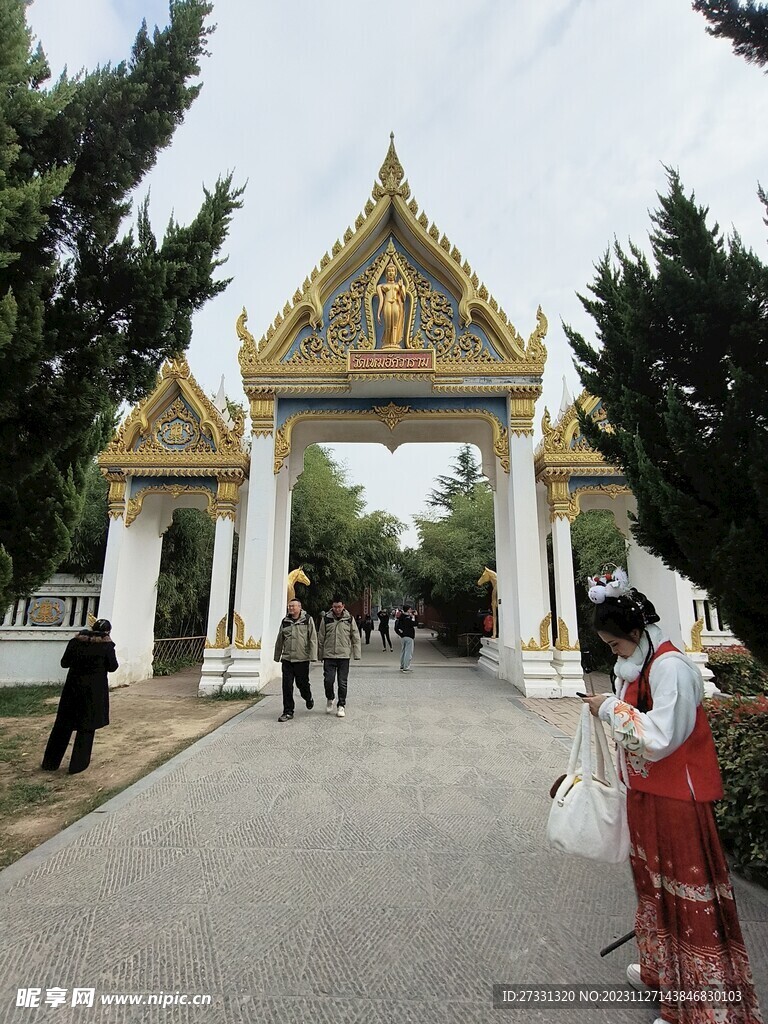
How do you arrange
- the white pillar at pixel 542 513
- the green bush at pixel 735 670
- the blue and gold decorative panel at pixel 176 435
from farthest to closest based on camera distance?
1. the white pillar at pixel 542 513
2. the blue and gold decorative panel at pixel 176 435
3. the green bush at pixel 735 670

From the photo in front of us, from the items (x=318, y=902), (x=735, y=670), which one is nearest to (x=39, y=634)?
(x=318, y=902)

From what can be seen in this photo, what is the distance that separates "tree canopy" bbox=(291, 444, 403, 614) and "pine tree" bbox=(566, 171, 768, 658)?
13.3m

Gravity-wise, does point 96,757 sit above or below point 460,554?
below

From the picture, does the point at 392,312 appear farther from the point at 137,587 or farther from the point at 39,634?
the point at 39,634

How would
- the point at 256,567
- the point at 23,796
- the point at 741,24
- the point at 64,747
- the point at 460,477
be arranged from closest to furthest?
the point at 741,24 → the point at 23,796 → the point at 64,747 → the point at 256,567 → the point at 460,477

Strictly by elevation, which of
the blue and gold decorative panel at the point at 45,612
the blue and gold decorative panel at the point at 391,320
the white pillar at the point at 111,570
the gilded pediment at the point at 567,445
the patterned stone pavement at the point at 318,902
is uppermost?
the blue and gold decorative panel at the point at 391,320

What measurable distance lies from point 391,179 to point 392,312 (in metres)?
3.11

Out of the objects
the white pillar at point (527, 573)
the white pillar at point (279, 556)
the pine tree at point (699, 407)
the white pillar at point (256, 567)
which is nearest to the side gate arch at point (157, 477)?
the white pillar at point (256, 567)

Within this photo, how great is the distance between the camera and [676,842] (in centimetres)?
201

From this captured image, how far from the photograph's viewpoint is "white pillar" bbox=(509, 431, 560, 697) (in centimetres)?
958

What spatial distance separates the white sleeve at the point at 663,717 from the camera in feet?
6.46

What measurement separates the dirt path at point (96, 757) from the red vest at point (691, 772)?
396cm

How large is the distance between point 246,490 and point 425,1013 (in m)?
10.2

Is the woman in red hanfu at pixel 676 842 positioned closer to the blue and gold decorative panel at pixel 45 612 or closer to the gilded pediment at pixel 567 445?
the gilded pediment at pixel 567 445
